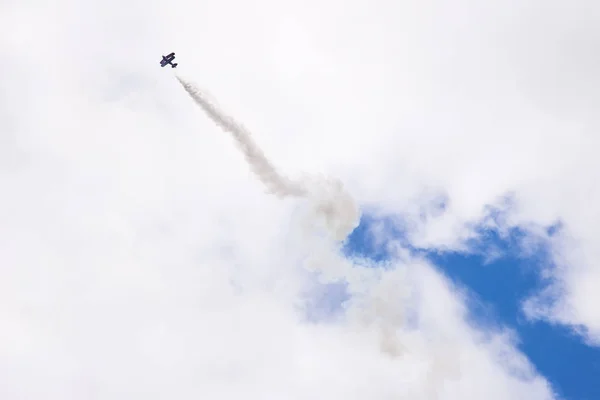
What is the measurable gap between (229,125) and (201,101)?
7.45 m

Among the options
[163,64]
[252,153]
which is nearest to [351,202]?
A: [252,153]

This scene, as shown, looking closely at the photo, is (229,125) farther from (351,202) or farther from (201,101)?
(351,202)

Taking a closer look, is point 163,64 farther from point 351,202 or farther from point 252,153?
point 351,202

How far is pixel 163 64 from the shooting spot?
502 feet

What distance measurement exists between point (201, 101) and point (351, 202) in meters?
36.7

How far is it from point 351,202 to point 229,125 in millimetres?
29331

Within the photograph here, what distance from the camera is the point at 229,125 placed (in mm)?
148125

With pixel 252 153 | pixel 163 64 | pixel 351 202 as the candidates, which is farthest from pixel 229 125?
pixel 351 202

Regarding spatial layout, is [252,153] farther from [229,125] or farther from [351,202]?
[351,202]

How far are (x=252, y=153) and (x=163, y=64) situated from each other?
2737 cm

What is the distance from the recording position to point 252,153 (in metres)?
148

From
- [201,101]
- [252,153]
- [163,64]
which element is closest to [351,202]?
[252,153]

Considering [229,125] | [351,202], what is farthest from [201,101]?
[351,202]

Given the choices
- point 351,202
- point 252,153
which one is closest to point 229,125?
point 252,153
